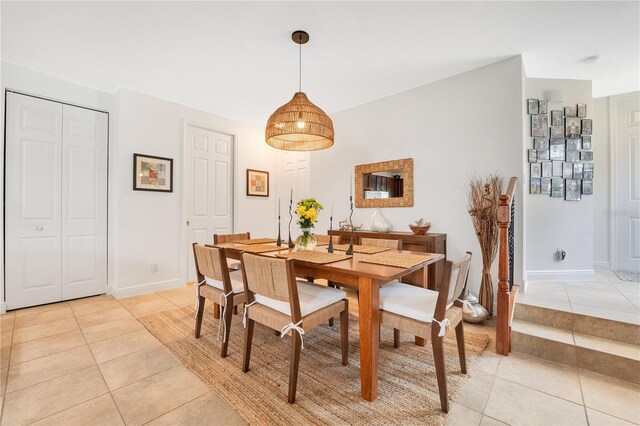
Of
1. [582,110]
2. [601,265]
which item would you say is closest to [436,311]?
[582,110]

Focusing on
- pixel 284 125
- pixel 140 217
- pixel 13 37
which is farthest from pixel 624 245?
pixel 13 37

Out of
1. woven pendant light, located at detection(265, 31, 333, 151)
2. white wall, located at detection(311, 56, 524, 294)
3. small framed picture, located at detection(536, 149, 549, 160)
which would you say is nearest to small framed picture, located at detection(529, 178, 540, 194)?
small framed picture, located at detection(536, 149, 549, 160)

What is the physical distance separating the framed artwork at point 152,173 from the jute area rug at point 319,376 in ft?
6.21

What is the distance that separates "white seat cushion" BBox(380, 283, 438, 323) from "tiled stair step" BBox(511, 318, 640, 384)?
917 mm

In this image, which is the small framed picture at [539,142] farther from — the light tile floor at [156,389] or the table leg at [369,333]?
the table leg at [369,333]

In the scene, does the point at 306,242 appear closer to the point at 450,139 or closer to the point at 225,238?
the point at 225,238

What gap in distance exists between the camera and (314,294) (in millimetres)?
1884

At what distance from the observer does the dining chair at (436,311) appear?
1.49 meters

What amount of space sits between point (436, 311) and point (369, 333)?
396 mm

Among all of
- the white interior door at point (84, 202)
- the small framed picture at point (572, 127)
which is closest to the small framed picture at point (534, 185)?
the small framed picture at point (572, 127)

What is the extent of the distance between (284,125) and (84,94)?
9.81 ft

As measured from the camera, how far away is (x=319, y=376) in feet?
5.90

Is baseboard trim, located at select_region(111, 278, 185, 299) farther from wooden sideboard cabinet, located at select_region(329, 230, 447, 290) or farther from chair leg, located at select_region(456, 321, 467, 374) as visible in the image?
chair leg, located at select_region(456, 321, 467, 374)

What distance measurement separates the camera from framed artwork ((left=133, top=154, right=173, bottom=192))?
353 cm
